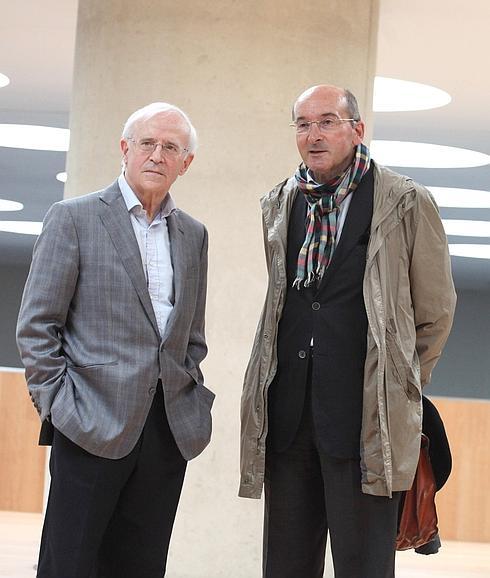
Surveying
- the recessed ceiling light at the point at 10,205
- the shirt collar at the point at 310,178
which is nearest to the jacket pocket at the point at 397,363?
the shirt collar at the point at 310,178

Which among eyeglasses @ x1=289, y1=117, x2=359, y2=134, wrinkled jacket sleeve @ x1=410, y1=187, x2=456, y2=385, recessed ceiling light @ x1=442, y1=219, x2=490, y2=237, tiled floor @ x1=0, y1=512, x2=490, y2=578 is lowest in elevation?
tiled floor @ x1=0, y1=512, x2=490, y2=578

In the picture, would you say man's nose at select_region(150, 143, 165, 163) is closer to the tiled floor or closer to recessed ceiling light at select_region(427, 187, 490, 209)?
the tiled floor

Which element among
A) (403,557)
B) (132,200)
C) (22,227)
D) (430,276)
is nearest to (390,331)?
(430,276)

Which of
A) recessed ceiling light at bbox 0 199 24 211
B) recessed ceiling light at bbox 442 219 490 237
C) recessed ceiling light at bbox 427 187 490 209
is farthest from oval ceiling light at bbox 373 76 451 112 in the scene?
recessed ceiling light at bbox 0 199 24 211

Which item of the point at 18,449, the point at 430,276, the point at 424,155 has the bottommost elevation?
the point at 18,449

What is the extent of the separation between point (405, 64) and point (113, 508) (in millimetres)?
4988

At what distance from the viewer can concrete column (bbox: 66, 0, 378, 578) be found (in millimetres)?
5551

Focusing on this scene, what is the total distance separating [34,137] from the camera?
37.3 feet

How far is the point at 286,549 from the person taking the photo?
3586 mm

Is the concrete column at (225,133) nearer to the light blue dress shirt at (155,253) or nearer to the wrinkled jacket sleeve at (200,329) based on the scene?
the wrinkled jacket sleeve at (200,329)

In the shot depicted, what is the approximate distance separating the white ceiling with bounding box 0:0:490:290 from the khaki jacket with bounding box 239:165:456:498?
3143 mm

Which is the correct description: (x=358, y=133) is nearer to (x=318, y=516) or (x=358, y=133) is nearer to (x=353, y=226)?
(x=353, y=226)

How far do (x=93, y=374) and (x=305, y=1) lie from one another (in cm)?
298

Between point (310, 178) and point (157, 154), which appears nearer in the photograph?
point (157, 154)
